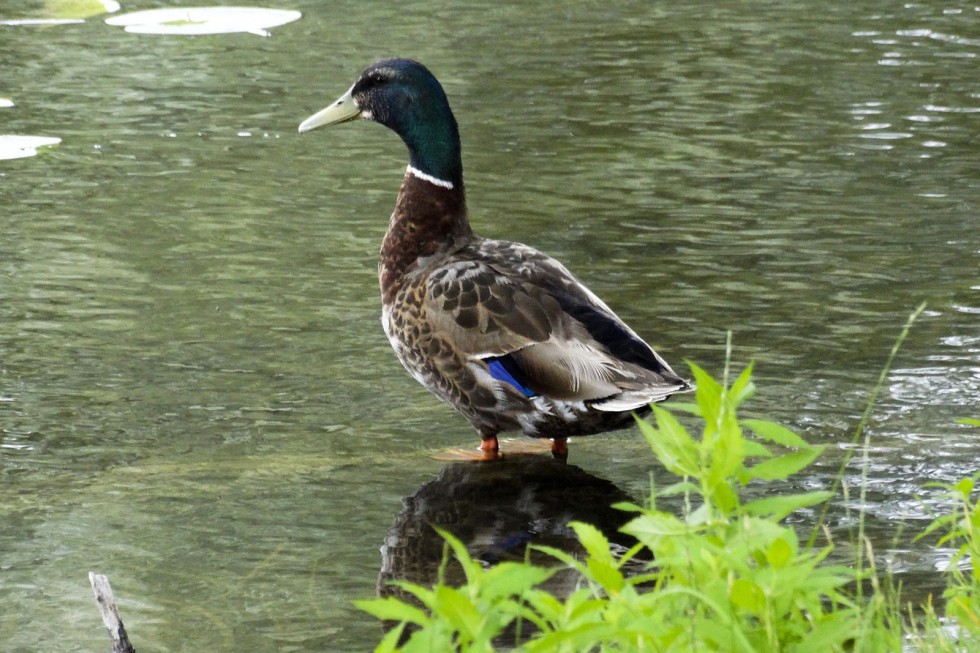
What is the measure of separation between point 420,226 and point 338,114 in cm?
75

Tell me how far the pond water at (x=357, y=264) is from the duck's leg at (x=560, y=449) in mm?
132

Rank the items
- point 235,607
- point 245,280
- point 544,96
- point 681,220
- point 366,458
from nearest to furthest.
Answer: point 235,607
point 366,458
point 245,280
point 681,220
point 544,96

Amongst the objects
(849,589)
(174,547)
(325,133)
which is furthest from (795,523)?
(325,133)

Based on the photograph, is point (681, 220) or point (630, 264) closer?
point (630, 264)

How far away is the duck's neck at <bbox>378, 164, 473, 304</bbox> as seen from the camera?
5.16 meters

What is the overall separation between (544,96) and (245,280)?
3.85 meters

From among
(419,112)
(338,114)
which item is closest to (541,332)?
(419,112)

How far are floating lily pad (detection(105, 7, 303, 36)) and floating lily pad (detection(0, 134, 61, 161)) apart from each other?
3.03 metres

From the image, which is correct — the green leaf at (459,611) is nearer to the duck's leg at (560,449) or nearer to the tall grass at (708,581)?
the tall grass at (708,581)

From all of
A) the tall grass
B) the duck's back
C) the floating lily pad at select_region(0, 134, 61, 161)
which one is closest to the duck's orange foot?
the duck's back

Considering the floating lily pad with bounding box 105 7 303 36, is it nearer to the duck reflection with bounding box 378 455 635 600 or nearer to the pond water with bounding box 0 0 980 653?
the pond water with bounding box 0 0 980 653

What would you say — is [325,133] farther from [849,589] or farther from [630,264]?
[849,589]

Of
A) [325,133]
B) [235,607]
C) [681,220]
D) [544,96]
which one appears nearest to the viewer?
[235,607]

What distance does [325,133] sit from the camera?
907 cm
